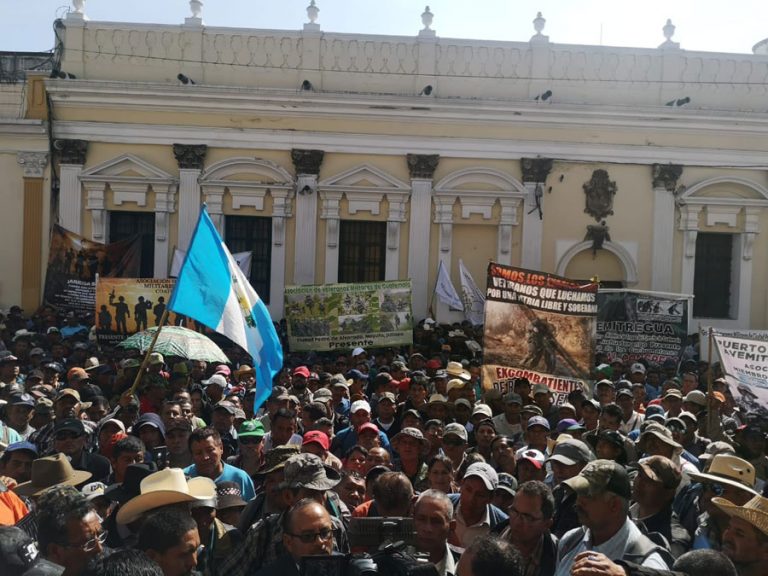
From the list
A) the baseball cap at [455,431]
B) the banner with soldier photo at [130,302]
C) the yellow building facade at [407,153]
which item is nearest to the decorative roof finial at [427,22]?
the yellow building facade at [407,153]

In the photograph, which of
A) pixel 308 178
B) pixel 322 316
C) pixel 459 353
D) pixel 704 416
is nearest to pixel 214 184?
pixel 308 178

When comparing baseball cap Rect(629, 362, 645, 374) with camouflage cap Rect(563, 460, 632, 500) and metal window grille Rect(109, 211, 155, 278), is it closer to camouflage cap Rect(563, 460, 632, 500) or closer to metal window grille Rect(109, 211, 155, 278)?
camouflage cap Rect(563, 460, 632, 500)

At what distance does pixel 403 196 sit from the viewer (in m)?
23.3

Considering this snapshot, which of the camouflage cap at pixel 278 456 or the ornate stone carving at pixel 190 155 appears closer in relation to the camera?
the camouflage cap at pixel 278 456

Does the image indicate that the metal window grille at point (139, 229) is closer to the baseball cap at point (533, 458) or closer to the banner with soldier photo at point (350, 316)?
the banner with soldier photo at point (350, 316)

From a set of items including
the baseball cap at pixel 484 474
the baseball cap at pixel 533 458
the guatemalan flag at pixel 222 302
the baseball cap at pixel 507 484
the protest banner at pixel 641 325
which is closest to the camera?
the baseball cap at pixel 484 474

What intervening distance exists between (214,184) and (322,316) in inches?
246

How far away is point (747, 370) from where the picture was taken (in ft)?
34.5

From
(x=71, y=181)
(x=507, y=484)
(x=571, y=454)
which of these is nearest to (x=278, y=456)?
(x=507, y=484)

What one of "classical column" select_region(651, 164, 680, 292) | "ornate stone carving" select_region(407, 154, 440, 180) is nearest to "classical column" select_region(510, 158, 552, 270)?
"ornate stone carving" select_region(407, 154, 440, 180)

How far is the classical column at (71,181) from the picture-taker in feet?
74.6

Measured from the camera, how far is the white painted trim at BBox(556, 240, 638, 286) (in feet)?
77.4

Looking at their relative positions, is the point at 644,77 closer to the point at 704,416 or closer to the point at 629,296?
the point at 629,296

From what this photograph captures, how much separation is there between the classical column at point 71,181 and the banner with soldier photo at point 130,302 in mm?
7477
